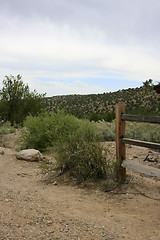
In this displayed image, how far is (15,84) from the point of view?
61.9ft

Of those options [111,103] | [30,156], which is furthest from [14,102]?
[111,103]

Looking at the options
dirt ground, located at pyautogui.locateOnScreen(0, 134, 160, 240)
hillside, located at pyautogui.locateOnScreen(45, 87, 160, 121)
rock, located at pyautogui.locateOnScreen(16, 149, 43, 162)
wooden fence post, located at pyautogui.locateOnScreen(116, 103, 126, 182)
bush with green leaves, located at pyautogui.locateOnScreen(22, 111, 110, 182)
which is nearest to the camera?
dirt ground, located at pyautogui.locateOnScreen(0, 134, 160, 240)

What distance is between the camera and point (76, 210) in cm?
444

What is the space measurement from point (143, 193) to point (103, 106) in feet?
131

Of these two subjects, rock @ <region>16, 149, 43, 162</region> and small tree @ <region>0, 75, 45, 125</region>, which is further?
small tree @ <region>0, 75, 45, 125</region>

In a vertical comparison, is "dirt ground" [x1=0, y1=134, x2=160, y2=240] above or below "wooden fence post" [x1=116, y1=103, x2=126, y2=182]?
below

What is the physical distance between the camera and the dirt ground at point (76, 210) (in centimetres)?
359

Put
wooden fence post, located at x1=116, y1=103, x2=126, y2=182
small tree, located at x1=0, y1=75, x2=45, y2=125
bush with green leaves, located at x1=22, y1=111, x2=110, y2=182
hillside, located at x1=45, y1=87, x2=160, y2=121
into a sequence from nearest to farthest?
1. wooden fence post, located at x1=116, y1=103, x2=126, y2=182
2. bush with green leaves, located at x1=22, y1=111, x2=110, y2=182
3. small tree, located at x1=0, y1=75, x2=45, y2=125
4. hillside, located at x1=45, y1=87, x2=160, y2=121

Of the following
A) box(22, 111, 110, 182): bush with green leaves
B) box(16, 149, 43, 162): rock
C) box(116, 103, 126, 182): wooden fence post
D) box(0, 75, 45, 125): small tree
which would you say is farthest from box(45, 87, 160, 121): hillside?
box(116, 103, 126, 182): wooden fence post

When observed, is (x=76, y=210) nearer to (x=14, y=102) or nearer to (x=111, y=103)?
(x=14, y=102)

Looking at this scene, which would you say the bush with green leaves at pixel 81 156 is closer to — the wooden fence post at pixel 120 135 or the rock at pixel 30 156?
the wooden fence post at pixel 120 135

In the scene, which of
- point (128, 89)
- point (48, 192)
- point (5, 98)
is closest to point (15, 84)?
point (5, 98)

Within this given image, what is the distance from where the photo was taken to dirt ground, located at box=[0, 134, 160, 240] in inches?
141

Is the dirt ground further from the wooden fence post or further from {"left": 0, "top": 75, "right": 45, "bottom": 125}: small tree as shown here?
{"left": 0, "top": 75, "right": 45, "bottom": 125}: small tree
